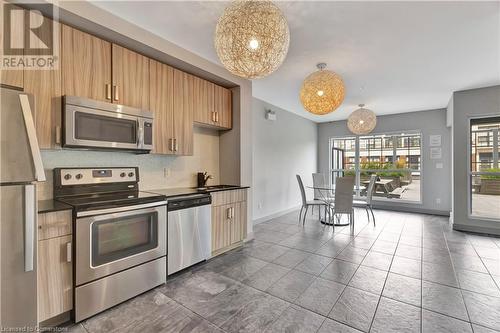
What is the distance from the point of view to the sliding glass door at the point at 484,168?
167 inches

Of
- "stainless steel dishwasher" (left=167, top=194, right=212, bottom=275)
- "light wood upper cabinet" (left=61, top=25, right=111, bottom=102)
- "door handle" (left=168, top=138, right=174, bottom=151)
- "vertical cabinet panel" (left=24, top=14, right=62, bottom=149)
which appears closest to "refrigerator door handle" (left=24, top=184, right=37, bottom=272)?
"vertical cabinet panel" (left=24, top=14, right=62, bottom=149)

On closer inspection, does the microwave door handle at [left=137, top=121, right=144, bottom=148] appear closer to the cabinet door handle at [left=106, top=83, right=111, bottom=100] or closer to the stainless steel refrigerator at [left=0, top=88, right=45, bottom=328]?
the cabinet door handle at [left=106, top=83, right=111, bottom=100]

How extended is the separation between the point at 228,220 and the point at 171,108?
5.69ft

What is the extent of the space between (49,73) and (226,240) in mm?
2679

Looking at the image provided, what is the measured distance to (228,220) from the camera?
3.32 metres

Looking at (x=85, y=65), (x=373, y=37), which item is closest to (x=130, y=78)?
(x=85, y=65)

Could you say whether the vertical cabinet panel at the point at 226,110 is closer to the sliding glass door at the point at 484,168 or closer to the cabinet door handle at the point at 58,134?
the cabinet door handle at the point at 58,134

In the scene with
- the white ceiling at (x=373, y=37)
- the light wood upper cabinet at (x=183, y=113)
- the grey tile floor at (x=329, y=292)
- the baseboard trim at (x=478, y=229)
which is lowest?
the grey tile floor at (x=329, y=292)

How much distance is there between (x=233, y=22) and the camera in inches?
62.4

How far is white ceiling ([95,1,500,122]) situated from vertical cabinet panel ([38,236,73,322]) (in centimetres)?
211

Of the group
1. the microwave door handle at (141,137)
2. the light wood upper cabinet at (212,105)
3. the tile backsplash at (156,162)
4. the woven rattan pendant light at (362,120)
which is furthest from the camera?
the woven rattan pendant light at (362,120)

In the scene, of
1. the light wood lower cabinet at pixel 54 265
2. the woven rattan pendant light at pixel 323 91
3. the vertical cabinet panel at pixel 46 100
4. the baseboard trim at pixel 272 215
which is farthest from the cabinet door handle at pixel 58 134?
the baseboard trim at pixel 272 215

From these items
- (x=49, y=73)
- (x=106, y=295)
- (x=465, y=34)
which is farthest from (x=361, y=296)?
(x=49, y=73)

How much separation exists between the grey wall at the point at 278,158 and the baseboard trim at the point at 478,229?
3.40 metres
